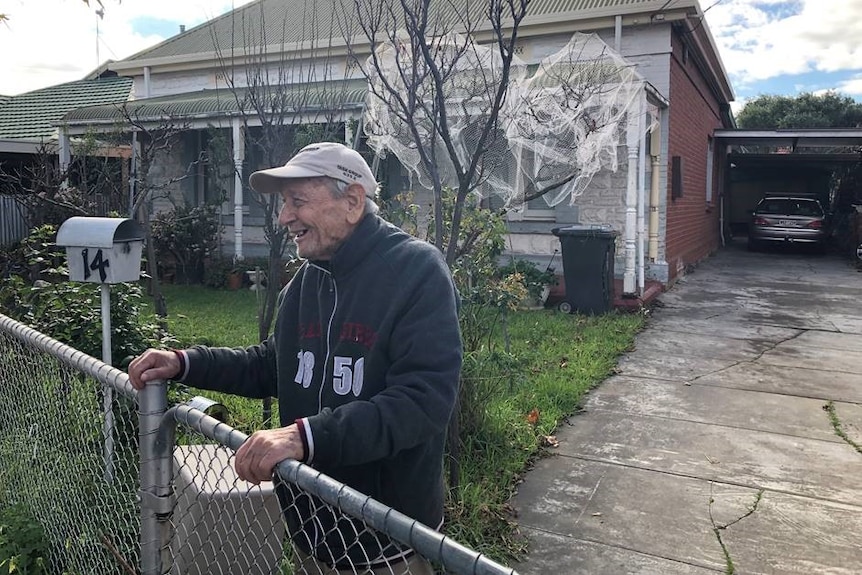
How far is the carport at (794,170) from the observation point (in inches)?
672

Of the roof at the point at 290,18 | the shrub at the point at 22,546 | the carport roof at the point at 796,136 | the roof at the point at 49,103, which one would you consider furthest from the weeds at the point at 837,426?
the roof at the point at 49,103

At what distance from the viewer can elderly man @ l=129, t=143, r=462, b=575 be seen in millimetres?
1674

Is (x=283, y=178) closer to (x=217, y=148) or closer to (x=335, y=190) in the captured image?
(x=335, y=190)

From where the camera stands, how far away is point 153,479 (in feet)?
5.88

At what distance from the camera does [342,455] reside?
1.59m

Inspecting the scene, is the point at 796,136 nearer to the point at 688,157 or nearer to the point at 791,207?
the point at 791,207

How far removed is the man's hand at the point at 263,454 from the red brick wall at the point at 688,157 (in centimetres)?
1068

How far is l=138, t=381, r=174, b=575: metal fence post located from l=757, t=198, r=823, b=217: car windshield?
1960cm

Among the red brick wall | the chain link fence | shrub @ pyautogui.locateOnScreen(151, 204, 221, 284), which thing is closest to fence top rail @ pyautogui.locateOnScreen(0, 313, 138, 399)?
the chain link fence

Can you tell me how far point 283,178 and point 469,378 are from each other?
2474 millimetres

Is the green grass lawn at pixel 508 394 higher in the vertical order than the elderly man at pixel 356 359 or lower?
lower

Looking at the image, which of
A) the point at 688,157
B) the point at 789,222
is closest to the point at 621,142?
the point at 688,157

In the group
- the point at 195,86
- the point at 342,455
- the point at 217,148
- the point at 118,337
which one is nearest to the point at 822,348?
the point at 118,337

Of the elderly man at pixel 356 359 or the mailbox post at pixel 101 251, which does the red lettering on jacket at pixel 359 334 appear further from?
the mailbox post at pixel 101 251
